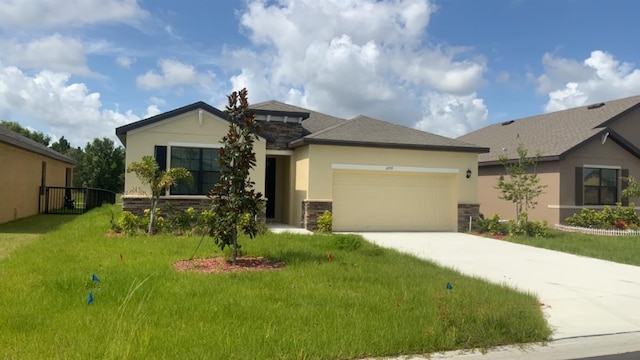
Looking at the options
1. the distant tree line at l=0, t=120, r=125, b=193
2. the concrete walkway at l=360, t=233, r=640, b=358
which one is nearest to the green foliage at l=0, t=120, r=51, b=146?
the distant tree line at l=0, t=120, r=125, b=193

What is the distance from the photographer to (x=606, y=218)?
1856cm

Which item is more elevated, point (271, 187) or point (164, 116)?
point (164, 116)

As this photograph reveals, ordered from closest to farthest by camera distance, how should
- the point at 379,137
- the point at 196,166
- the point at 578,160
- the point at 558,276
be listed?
the point at 558,276 < the point at 196,166 < the point at 379,137 < the point at 578,160

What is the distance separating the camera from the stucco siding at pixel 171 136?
15148 mm

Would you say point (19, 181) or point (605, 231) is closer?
point (605, 231)

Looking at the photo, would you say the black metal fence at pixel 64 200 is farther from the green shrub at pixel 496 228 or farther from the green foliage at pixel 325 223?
the green shrub at pixel 496 228

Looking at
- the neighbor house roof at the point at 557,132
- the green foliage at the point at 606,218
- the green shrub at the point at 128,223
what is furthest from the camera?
the neighbor house roof at the point at 557,132

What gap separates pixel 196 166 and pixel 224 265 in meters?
7.52

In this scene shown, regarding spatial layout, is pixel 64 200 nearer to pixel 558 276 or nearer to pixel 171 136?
pixel 171 136

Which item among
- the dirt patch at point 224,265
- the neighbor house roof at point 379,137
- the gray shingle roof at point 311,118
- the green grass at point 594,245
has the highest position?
the gray shingle roof at point 311,118

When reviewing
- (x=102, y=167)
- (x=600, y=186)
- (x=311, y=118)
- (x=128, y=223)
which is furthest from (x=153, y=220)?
(x=102, y=167)

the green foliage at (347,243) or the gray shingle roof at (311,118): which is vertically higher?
the gray shingle roof at (311,118)

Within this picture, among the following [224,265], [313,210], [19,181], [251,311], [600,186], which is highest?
[600,186]

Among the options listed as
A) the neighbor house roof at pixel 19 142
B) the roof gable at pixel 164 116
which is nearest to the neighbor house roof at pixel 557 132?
the roof gable at pixel 164 116
